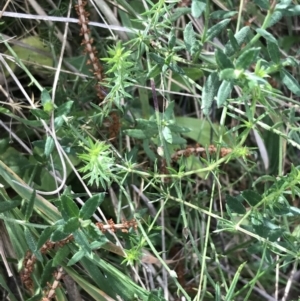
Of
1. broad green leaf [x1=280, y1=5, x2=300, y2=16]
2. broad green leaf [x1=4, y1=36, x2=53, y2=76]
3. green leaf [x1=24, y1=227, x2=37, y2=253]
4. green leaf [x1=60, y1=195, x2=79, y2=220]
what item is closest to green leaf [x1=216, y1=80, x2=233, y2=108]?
broad green leaf [x1=280, y1=5, x2=300, y2=16]

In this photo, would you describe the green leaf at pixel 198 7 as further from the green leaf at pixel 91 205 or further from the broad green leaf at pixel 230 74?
the green leaf at pixel 91 205

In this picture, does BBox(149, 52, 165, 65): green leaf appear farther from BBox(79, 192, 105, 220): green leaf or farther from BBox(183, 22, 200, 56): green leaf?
BBox(79, 192, 105, 220): green leaf

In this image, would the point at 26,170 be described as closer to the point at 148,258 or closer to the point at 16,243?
the point at 16,243

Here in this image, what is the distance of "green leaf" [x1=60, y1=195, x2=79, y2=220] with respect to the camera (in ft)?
2.09

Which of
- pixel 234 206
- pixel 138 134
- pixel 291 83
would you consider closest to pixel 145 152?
pixel 138 134

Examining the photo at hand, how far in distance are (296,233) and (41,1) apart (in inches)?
24.8

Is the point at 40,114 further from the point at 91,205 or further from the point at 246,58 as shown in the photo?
the point at 246,58

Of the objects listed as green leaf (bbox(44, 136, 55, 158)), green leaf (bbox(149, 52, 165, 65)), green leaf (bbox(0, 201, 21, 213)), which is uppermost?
green leaf (bbox(149, 52, 165, 65))

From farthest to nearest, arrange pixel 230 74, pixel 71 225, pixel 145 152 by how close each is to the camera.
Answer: pixel 145 152 < pixel 71 225 < pixel 230 74

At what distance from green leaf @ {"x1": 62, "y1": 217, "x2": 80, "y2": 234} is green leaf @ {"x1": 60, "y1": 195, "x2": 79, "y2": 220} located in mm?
13

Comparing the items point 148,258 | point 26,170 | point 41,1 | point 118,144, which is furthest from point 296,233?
point 41,1

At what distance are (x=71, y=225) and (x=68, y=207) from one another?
2 cm

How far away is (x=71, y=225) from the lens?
25.0 inches

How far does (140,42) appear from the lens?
0.69m
